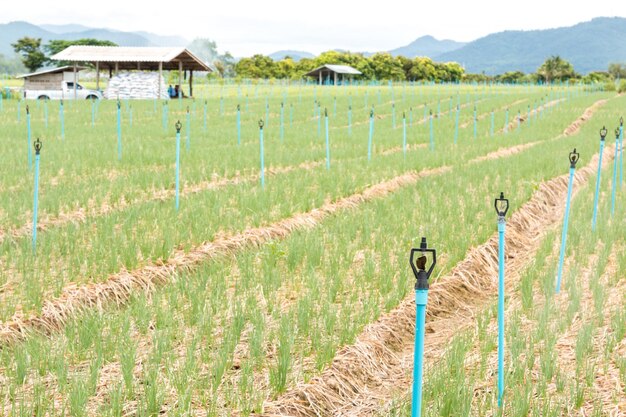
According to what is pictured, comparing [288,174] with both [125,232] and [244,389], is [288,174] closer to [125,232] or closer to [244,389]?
[125,232]

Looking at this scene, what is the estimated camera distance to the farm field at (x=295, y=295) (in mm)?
4320

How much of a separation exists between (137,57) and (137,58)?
0.34 meters

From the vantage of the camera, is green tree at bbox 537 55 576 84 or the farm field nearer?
the farm field

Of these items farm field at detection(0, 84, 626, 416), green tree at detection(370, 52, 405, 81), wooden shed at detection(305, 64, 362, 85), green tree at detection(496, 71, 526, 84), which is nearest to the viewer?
farm field at detection(0, 84, 626, 416)

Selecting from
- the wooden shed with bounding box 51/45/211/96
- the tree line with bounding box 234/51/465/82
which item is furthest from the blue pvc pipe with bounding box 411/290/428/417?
the tree line with bounding box 234/51/465/82

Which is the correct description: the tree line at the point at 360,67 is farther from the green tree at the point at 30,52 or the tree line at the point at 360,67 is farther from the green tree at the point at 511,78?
the green tree at the point at 30,52

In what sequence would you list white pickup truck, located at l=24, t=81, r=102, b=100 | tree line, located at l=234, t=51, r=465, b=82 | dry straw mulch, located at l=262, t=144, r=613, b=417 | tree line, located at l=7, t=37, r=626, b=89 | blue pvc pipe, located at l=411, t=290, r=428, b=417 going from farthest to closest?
tree line, located at l=7, t=37, r=626, b=89, tree line, located at l=234, t=51, r=465, b=82, white pickup truck, located at l=24, t=81, r=102, b=100, dry straw mulch, located at l=262, t=144, r=613, b=417, blue pvc pipe, located at l=411, t=290, r=428, b=417

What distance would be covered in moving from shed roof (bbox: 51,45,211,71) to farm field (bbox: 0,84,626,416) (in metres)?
27.0

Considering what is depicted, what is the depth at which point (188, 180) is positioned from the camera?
12.2 metres

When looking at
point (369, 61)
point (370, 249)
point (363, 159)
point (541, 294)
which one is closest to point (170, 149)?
point (363, 159)

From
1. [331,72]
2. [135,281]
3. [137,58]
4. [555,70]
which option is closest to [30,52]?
[331,72]

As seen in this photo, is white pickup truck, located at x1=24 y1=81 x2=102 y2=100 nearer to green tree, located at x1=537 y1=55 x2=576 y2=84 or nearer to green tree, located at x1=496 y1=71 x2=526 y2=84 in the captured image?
green tree, located at x1=537 y1=55 x2=576 y2=84

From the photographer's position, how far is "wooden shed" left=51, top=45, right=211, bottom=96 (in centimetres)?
3916

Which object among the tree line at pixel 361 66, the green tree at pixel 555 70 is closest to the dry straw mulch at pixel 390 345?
the tree line at pixel 361 66
